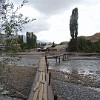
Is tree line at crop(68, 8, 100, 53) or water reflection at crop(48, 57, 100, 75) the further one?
tree line at crop(68, 8, 100, 53)

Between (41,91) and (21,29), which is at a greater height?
(21,29)

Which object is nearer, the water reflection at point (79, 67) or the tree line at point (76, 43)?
the water reflection at point (79, 67)

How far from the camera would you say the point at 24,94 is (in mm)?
12555

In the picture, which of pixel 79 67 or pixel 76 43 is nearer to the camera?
pixel 79 67

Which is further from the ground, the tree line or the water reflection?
the tree line

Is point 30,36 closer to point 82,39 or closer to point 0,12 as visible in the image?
point 82,39

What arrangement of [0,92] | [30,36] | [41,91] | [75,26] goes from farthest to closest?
[30,36] → [75,26] → [0,92] → [41,91]

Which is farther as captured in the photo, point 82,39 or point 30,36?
point 30,36

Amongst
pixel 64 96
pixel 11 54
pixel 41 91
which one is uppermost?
pixel 11 54

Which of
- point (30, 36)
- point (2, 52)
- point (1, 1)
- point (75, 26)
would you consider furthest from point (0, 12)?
point (30, 36)

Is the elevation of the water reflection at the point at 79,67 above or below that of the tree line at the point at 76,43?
below

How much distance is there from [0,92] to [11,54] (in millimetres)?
7285

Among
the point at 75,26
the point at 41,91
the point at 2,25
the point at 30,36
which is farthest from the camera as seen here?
the point at 30,36

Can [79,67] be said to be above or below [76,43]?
below
